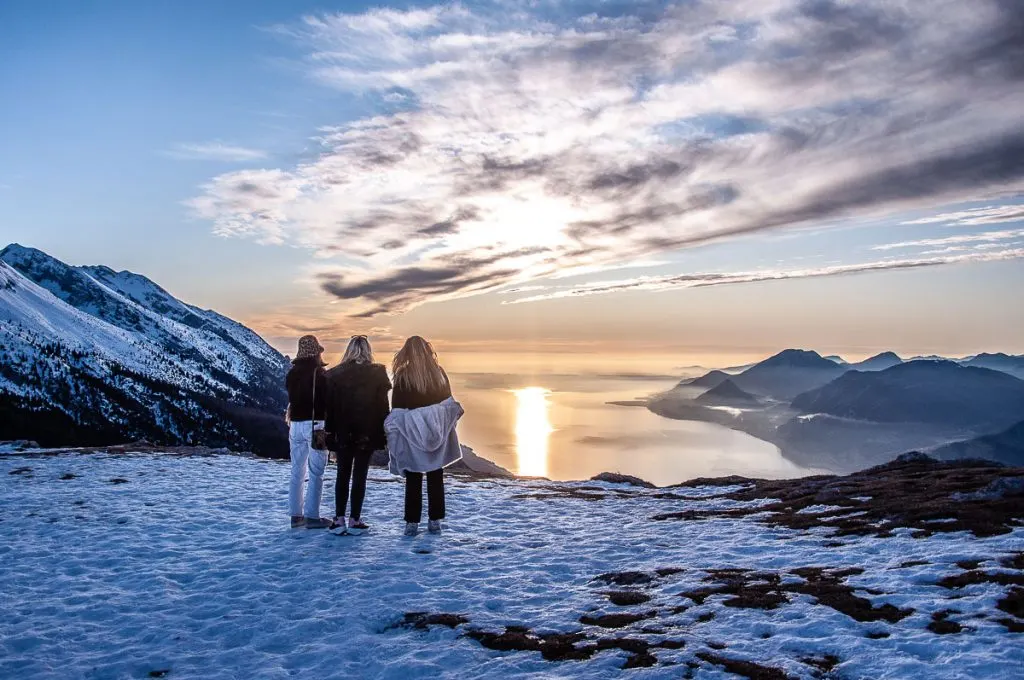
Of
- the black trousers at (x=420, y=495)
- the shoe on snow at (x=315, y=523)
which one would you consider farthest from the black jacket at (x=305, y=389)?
the black trousers at (x=420, y=495)

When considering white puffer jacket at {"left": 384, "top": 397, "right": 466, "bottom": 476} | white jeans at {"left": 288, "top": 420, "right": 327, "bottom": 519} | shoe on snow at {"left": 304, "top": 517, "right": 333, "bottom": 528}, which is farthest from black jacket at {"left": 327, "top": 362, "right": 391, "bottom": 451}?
shoe on snow at {"left": 304, "top": 517, "right": 333, "bottom": 528}

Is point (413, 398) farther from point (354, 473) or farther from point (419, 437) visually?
point (354, 473)

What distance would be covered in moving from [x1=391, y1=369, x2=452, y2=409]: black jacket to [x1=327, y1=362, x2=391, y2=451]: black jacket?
44 cm

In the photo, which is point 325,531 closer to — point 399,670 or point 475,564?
point 475,564

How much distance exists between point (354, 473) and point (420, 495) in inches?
62.3

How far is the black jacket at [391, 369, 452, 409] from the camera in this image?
13.3 m

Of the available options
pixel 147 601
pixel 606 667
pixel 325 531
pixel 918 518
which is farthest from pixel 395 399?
pixel 918 518

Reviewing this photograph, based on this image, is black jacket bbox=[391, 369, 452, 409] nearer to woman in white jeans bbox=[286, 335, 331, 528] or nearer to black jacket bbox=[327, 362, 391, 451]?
black jacket bbox=[327, 362, 391, 451]

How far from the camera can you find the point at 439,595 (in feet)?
32.5

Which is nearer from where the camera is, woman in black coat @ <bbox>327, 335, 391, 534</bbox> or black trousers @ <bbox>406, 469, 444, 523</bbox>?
woman in black coat @ <bbox>327, 335, 391, 534</bbox>

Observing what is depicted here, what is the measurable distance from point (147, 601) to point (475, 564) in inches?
224

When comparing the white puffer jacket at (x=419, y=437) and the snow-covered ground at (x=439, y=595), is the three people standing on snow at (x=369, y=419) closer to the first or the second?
the white puffer jacket at (x=419, y=437)

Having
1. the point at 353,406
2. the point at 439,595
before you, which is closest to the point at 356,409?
the point at 353,406

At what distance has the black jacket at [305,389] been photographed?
1350 centimetres
